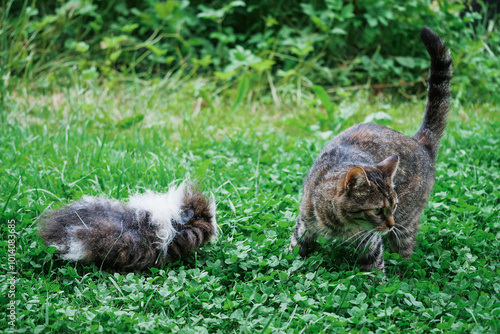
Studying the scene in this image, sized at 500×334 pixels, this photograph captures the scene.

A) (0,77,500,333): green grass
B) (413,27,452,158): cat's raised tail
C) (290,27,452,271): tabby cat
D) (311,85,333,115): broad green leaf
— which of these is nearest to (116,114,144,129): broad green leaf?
(0,77,500,333): green grass

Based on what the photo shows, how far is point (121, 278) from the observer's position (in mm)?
2457

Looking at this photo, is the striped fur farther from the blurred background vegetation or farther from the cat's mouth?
the blurred background vegetation

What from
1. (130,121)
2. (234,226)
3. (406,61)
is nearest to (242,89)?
(130,121)

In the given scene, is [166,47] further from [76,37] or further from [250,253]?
[250,253]

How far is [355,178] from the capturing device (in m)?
2.51

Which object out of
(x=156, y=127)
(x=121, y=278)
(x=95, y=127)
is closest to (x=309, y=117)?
(x=156, y=127)

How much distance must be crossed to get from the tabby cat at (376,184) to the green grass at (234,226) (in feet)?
0.50

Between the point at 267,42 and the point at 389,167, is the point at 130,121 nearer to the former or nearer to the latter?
the point at 267,42

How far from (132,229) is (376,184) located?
135 centimetres

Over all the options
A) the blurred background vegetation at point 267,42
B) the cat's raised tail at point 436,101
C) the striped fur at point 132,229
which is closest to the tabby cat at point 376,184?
the cat's raised tail at point 436,101

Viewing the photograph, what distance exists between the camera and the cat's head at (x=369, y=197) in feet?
8.30

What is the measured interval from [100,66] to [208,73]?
138cm

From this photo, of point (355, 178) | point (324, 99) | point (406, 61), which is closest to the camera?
point (355, 178)

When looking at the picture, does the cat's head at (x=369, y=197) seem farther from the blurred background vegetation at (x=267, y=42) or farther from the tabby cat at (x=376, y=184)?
the blurred background vegetation at (x=267, y=42)
